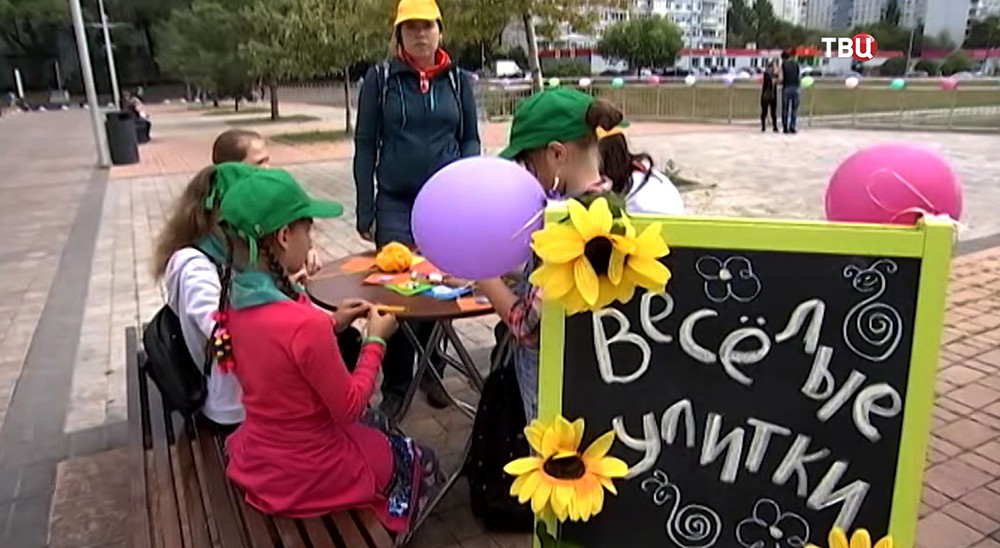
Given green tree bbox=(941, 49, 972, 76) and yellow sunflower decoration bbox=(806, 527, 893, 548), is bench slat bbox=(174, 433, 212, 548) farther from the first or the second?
green tree bbox=(941, 49, 972, 76)

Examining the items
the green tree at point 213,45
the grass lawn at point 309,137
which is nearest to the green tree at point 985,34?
the green tree at point 213,45

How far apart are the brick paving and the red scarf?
1.36 meters

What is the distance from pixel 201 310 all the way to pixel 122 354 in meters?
2.44

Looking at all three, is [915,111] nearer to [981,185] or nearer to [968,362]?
[981,185]

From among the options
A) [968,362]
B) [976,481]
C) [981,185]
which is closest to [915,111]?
[981,185]

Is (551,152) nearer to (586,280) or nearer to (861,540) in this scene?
(586,280)

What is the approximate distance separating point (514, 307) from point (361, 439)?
30.1 inches

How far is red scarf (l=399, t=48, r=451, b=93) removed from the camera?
2.92 m

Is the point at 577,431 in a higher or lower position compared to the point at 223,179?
lower

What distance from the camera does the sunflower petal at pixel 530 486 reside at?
1209 mm

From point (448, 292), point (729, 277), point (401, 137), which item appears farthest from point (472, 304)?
point (729, 277)

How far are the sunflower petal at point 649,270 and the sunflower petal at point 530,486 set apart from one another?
36cm

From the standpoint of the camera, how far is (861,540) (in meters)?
1.21

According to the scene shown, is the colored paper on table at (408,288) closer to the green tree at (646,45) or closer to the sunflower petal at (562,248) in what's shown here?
the sunflower petal at (562,248)
